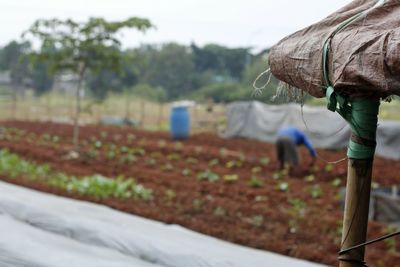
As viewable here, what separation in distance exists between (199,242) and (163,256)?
0.94 meters

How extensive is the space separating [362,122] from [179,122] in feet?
62.0

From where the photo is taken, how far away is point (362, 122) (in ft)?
8.61

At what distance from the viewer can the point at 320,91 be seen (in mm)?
2736

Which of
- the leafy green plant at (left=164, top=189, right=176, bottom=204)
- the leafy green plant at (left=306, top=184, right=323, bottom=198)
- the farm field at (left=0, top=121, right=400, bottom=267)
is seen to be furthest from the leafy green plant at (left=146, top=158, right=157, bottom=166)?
the leafy green plant at (left=306, top=184, right=323, bottom=198)

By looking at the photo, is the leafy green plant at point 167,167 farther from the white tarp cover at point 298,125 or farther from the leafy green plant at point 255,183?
the white tarp cover at point 298,125

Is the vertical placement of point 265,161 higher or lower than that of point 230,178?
higher

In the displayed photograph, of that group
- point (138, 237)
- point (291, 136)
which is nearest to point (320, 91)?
point (138, 237)

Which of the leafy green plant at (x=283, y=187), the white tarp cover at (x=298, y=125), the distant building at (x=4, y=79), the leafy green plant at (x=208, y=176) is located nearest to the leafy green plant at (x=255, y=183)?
the leafy green plant at (x=283, y=187)

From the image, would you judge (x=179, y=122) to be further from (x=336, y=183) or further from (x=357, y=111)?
(x=357, y=111)

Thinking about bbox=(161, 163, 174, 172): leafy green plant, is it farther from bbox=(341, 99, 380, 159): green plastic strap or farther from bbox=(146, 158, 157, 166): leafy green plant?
bbox=(341, 99, 380, 159): green plastic strap

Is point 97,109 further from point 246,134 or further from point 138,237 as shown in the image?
point 138,237

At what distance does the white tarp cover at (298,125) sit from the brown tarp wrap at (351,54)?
49.8 feet

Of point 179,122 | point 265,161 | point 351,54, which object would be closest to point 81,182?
point 265,161

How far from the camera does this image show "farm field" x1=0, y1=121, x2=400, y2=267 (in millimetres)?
7734
